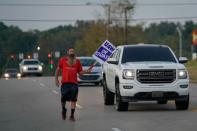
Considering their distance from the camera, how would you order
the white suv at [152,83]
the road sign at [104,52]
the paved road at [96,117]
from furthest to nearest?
the road sign at [104,52] < the white suv at [152,83] < the paved road at [96,117]

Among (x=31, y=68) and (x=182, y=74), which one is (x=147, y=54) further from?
(x=31, y=68)

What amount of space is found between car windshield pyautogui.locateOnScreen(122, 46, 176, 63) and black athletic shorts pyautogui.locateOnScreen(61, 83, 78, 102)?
340 cm

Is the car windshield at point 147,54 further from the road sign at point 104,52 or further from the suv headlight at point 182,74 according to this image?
the road sign at point 104,52

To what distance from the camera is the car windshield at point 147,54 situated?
2234 cm

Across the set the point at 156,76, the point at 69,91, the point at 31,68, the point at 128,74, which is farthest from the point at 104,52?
the point at 31,68

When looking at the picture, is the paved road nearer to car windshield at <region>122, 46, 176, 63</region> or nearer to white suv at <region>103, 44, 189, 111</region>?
white suv at <region>103, 44, 189, 111</region>

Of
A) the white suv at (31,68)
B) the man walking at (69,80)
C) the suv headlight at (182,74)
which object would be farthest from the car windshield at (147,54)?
the white suv at (31,68)

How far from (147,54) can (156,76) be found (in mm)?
1494

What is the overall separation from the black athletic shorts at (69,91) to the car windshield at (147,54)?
11.2ft

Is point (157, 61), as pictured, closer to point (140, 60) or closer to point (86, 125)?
point (140, 60)

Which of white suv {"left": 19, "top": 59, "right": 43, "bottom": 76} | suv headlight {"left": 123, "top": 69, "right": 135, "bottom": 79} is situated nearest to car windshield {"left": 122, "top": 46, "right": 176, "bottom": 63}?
suv headlight {"left": 123, "top": 69, "right": 135, "bottom": 79}

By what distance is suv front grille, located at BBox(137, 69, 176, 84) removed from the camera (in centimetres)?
2112

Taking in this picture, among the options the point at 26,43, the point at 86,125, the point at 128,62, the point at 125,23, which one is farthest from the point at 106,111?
the point at 26,43

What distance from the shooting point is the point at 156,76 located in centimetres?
2116
